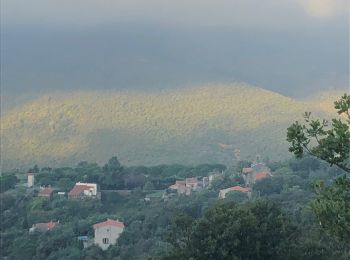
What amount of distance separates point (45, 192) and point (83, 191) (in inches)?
74.8

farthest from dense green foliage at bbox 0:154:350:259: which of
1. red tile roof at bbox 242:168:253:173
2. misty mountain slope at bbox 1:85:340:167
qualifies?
misty mountain slope at bbox 1:85:340:167

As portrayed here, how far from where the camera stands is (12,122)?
67.1 m

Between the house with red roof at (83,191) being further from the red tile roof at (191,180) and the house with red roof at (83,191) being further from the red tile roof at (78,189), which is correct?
the red tile roof at (191,180)

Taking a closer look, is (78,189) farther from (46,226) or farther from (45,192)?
(46,226)

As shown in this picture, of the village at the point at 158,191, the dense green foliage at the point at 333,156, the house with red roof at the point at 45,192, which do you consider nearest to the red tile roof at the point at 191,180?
the village at the point at 158,191

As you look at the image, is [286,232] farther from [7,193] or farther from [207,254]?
[7,193]

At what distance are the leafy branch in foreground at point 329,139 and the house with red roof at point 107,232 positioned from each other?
22.4 metres

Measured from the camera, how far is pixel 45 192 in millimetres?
44156

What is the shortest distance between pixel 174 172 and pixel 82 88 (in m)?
25.1

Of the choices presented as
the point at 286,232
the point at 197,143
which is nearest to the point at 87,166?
the point at 197,143

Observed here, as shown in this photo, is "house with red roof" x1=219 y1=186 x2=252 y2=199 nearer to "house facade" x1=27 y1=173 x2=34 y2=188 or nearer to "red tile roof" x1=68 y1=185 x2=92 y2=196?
"red tile roof" x1=68 y1=185 x2=92 y2=196

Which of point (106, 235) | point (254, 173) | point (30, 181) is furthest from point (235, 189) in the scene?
point (30, 181)

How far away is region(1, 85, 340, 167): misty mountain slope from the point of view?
2410 inches

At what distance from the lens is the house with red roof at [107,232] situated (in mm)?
30859
